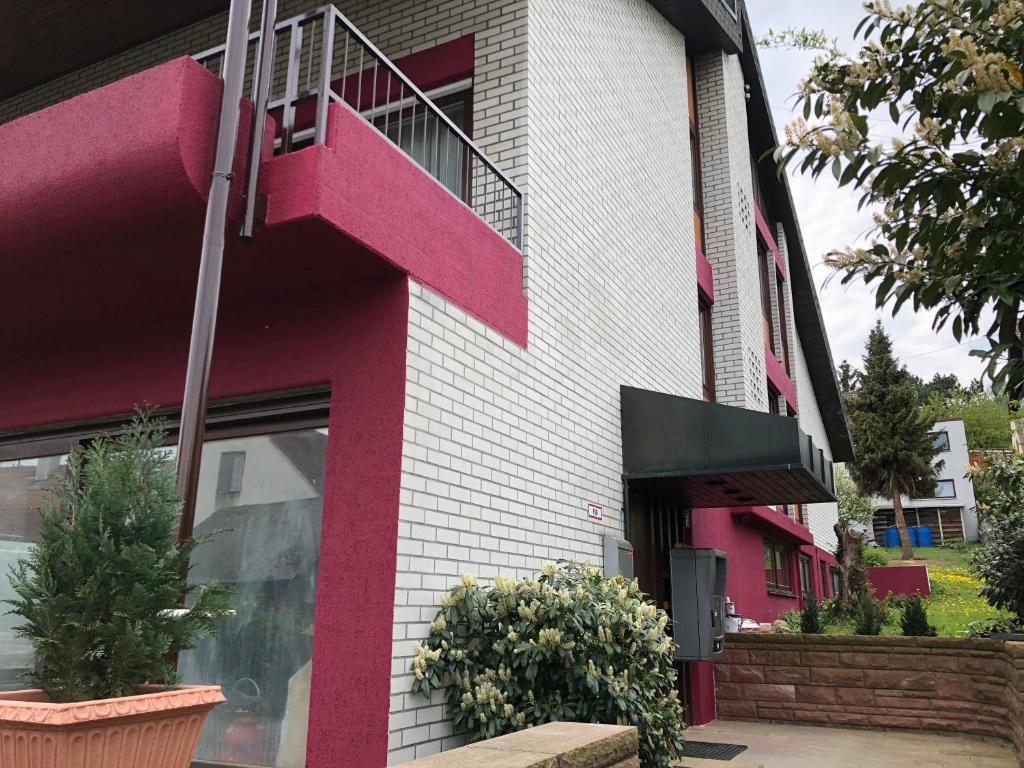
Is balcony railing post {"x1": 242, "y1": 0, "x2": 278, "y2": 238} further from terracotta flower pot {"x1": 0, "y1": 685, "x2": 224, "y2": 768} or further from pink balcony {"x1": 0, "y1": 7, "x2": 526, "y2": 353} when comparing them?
terracotta flower pot {"x1": 0, "y1": 685, "x2": 224, "y2": 768}

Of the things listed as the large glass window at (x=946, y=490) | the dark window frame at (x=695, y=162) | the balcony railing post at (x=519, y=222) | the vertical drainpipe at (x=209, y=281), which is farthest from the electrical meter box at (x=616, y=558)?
the large glass window at (x=946, y=490)

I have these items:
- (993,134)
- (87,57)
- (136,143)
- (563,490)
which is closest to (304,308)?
(136,143)

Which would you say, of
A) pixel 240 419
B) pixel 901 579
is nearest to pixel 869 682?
pixel 240 419

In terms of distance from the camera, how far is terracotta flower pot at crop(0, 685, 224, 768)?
247 centimetres

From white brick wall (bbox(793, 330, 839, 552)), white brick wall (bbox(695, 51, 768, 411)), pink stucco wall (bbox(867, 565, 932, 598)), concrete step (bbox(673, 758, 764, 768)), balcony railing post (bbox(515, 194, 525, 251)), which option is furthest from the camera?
pink stucco wall (bbox(867, 565, 932, 598))

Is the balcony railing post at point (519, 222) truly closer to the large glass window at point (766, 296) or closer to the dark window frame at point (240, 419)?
the dark window frame at point (240, 419)

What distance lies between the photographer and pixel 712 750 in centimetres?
861

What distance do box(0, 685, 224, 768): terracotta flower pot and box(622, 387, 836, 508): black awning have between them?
19.1 feet

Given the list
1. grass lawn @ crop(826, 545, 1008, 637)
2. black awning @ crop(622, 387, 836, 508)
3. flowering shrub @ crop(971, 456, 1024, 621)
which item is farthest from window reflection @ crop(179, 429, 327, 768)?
grass lawn @ crop(826, 545, 1008, 637)

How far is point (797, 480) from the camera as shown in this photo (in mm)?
8594

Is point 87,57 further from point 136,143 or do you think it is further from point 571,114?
point 136,143

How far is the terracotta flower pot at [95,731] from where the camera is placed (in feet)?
8.11

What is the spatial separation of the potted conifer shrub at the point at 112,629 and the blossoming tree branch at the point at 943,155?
9.47ft

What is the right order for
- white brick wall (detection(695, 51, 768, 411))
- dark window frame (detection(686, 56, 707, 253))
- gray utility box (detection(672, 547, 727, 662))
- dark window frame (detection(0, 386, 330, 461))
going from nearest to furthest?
dark window frame (detection(0, 386, 330, 461)), gray utility box (detection(672, 547, 727, 662)), white brick wall (detection(695, 51, 768, 411)), dark window frame (detection(686, 56, 707, 253))
